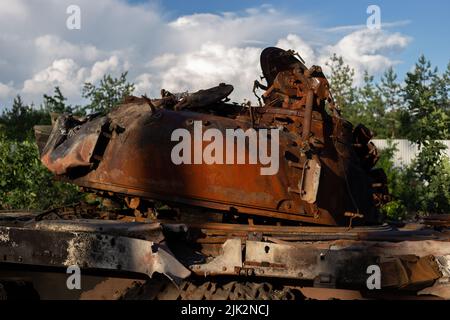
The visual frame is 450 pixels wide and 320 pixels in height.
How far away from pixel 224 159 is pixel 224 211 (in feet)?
1.62

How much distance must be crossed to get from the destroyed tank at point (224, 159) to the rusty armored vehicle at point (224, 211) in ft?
0.04

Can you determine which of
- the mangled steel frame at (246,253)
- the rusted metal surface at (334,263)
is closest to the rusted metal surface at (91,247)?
the mangled steel frame at (246,253)

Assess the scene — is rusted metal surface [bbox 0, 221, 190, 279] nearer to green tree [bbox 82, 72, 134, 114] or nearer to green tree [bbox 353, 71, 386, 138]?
green tree [bbox 82, 72, 134, 114]

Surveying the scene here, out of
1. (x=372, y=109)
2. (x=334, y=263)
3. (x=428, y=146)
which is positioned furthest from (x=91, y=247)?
(x=372, y=109)

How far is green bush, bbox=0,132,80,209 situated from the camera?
1255cm

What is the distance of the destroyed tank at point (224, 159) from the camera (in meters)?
5.65

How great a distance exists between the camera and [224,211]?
18.8ft

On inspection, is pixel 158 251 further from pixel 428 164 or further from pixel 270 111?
pixel 428 164

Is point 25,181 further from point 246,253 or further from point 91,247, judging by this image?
point 246,253

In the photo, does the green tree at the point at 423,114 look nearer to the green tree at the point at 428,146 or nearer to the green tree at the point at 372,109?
the green tree at the point at 428,146

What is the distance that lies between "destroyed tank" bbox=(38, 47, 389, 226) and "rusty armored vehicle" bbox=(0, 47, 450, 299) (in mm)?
13

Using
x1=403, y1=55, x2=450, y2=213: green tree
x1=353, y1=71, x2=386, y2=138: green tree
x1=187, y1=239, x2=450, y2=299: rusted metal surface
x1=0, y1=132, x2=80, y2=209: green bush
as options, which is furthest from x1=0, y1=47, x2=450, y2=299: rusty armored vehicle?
x1=353, y1=71, x2=386, y2=138: green tree
